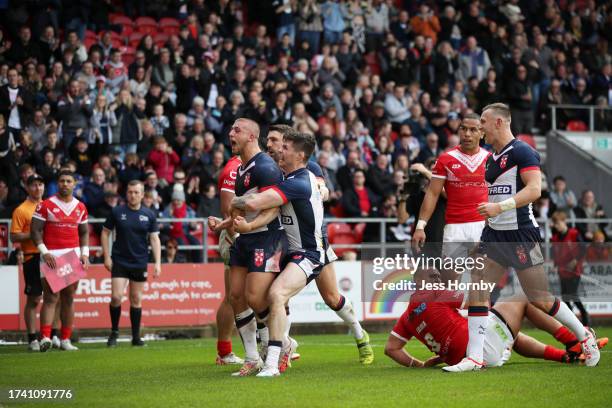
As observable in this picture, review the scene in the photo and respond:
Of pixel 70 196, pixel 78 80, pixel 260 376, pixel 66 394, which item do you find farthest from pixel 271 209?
pixel 78 80

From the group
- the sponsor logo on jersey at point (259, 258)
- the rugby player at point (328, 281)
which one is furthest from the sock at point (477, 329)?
the sponsor logo on jersey at point (259, 258)

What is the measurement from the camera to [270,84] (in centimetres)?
2283

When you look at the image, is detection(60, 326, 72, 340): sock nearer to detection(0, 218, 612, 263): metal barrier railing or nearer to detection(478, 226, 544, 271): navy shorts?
detection(0, 218, 612, 263): metal barrier railing

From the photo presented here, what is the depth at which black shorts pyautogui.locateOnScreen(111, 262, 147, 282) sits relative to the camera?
15.9 metres

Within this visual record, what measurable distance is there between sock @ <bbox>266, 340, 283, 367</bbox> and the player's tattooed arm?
1.27m

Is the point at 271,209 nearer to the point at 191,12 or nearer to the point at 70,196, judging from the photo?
the point at 70,196

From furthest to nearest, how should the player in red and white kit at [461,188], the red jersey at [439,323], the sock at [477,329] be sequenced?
the player in red and white kit at [461,188] → the red jersey at [439,323] → the sock at [477,329]

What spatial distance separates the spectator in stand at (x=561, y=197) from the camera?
23094 mm

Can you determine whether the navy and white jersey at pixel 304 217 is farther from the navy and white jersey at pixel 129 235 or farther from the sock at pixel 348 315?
the navy and white jersey at pixel 129 235

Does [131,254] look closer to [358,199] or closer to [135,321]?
[135,321]

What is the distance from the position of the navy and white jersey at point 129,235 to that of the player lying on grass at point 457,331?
594cm

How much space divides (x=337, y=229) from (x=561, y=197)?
19.4 feet

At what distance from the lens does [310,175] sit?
10508 millimetres

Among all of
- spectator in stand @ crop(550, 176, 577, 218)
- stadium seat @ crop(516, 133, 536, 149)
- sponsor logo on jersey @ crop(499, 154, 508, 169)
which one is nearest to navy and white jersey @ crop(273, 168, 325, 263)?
sponsor logo on jersey @ crop(499, 154, 508, 169)
